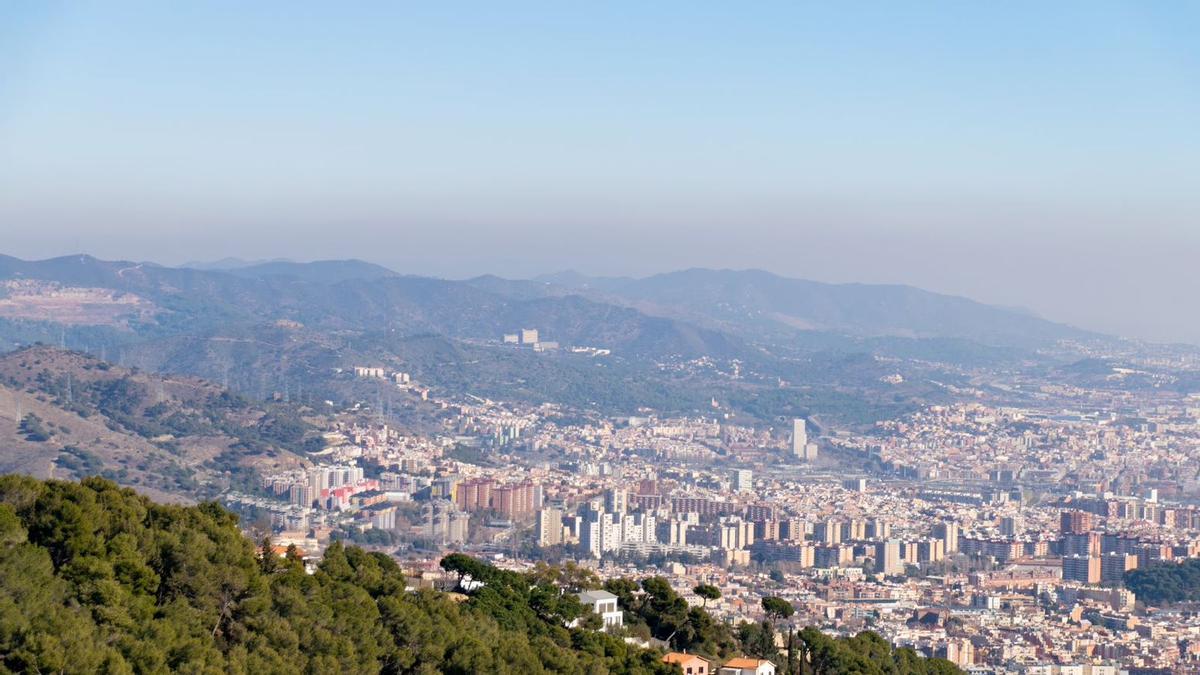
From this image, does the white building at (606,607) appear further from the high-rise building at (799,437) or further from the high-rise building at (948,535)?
the high-rise building at (799,437)

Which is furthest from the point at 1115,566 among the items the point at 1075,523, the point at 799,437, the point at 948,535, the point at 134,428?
the point at 799,437

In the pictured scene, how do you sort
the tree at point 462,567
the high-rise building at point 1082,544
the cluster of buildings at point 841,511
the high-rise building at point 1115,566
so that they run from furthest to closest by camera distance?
the high-rise building at point 1082,544 → the high-rise building at point 1115,566 → the cluster of buildings at point 841,511 → the tree at point 462,567

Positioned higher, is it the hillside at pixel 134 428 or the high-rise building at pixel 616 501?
the hillside at pixel 134 428

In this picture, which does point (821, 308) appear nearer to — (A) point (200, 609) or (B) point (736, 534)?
(B) point (736, 534)

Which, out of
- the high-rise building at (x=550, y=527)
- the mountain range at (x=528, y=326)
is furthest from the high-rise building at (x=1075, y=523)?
the mountain range at (x=528, y=326)

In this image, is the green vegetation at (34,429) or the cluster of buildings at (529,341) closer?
the green vegetation at (34,429)

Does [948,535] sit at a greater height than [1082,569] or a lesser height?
lesser
